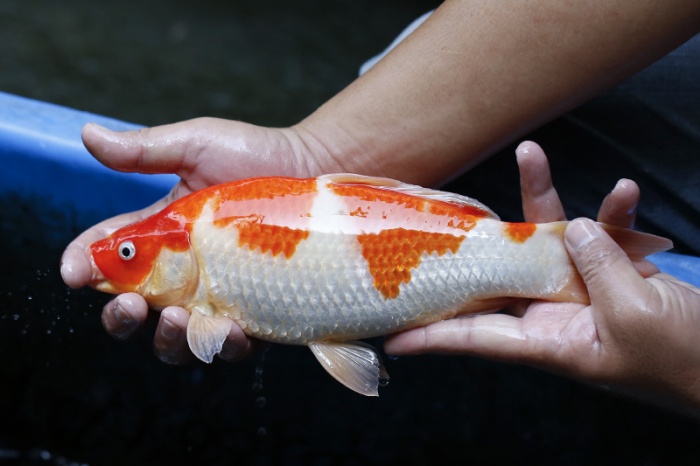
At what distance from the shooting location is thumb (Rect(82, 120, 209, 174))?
54.8 inches

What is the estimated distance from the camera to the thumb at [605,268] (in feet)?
3.80

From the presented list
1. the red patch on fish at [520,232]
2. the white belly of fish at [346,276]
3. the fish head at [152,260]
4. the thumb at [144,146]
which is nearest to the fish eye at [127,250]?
the fish head at [152,260]

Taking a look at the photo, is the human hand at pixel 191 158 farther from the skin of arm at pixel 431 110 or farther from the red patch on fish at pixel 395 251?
the red patch on fish at pixel 395 251

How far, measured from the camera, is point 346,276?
48.8 inches

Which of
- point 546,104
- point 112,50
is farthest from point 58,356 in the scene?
point 112,50

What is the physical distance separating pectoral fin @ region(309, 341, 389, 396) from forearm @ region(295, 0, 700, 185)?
0.39 m

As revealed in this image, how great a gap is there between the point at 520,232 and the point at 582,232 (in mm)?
95

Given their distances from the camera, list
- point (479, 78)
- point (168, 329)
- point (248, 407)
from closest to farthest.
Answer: point (168, 329), point (479, 78), point (248, 407)

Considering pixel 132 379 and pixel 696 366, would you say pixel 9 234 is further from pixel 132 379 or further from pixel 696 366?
pixel 696 366

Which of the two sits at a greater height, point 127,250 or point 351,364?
point 127,250

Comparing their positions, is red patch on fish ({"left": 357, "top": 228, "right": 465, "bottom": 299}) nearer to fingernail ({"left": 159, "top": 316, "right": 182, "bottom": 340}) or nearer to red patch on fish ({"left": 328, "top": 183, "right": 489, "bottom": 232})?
red patch on fish ({"left": 328, "top": 183, "right": 489, "bottom": 232})

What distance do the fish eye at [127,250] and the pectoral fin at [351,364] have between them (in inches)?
12.9

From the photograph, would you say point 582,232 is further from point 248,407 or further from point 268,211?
point 248,407

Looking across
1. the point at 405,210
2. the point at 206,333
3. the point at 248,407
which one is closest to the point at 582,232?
the point at 405,210
